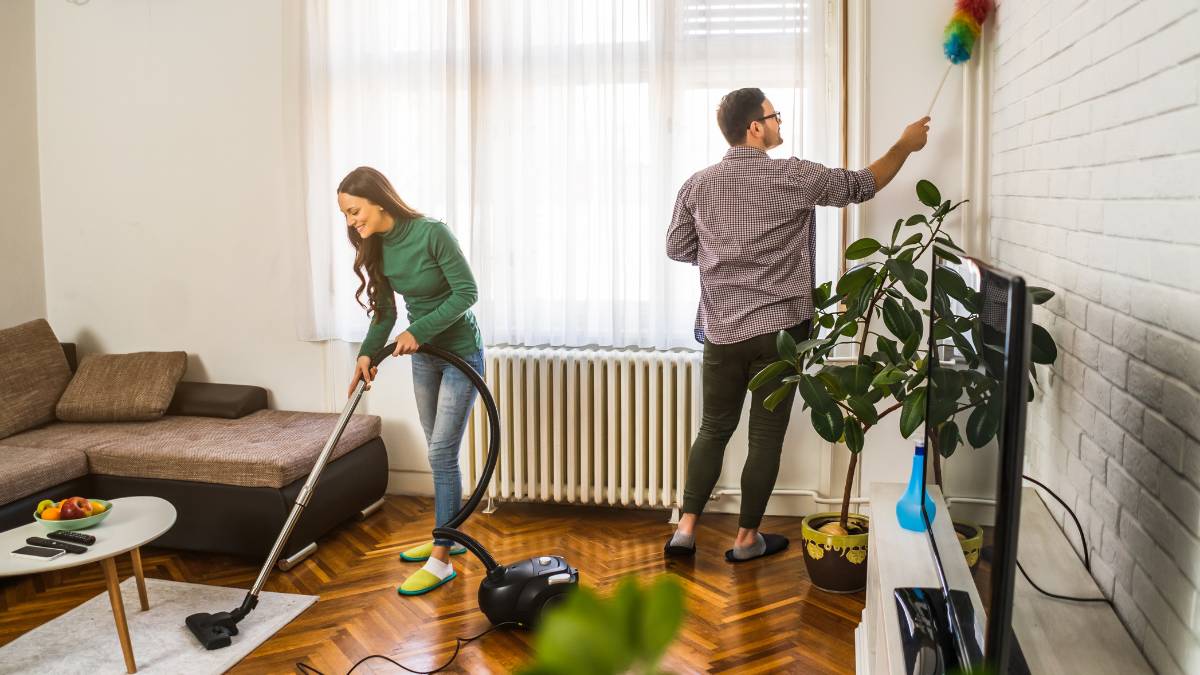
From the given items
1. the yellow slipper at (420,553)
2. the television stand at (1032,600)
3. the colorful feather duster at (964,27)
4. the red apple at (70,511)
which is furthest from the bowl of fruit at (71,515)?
the colorful feather duster at (964,27)

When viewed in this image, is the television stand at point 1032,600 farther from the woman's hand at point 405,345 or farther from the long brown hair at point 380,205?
the long brown hair at point 380,205

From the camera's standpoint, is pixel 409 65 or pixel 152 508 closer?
pixel 152 508

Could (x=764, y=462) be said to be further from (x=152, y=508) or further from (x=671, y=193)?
(x=152, y=508)

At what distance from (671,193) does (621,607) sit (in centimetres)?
341

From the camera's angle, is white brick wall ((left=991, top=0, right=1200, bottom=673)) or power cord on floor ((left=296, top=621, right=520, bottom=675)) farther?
power cord on floor ((left=296, top=621, right=520, bottom=675))

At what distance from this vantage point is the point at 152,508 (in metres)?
2.98

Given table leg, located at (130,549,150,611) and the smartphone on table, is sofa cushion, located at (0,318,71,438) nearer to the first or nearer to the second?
table leg, located at (130,549,150,611)

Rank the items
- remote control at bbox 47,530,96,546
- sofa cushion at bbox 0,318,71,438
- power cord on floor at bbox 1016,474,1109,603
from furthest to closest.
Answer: sofa cushion at bbox 0,318,71,438, remote control at bbox 47,530,96,546, power cord on floor at bbox 1016,474,1109,603

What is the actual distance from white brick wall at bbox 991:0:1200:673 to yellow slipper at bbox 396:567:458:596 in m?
1.86

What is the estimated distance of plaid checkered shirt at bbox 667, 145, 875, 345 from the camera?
3221mm

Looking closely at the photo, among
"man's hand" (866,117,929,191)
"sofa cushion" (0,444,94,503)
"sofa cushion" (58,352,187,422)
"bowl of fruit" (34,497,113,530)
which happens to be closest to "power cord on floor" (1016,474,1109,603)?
"man's hand" (866,117,929,191)

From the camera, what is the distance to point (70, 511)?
277 centimetres

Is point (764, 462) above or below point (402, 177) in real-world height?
below

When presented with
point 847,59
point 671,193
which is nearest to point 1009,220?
point 847,59
